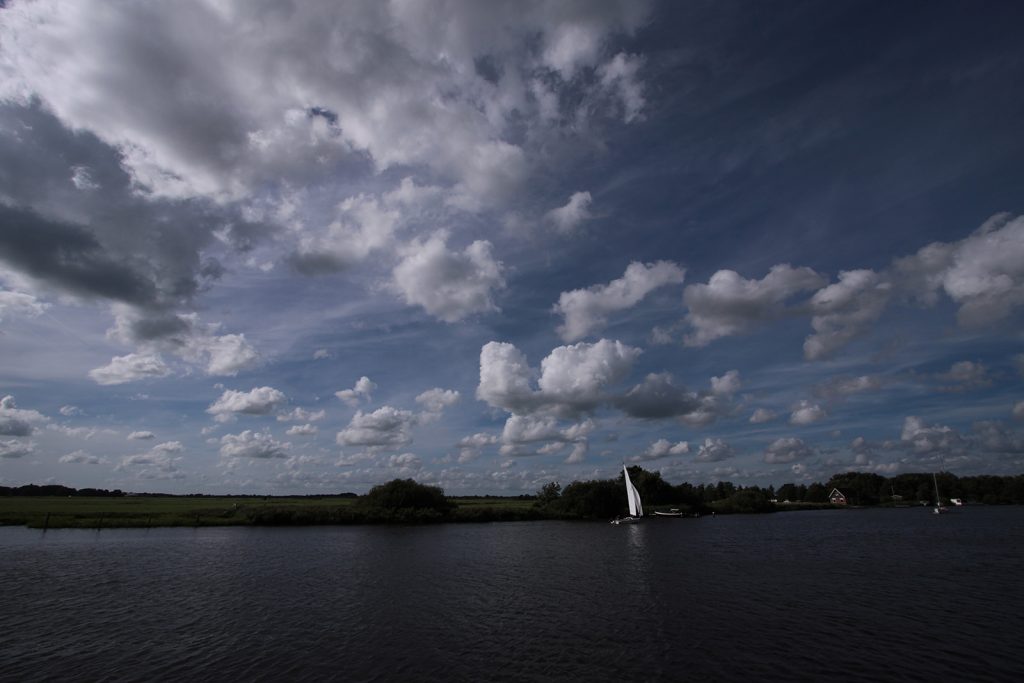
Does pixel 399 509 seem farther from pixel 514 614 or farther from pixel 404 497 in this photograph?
pixel 514 614

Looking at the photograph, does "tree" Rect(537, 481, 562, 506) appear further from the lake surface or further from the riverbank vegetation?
the lake surface

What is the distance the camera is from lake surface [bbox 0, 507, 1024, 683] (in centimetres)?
2638

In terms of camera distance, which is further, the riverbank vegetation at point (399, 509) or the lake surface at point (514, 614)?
the riverbank vegetation at point (399, 509)

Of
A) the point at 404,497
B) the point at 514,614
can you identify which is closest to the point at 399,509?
the point at 404,497

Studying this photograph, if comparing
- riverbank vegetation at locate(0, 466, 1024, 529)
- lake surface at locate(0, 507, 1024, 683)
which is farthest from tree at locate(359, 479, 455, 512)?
lake surface at locate(0, 507, 1024, 683)

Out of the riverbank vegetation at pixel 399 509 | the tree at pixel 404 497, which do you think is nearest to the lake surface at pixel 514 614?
the riverbank vegetation at pixel 399 509

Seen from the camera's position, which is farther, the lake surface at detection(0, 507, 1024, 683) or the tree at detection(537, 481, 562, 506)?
the tree at detection(537, 481, 562, 506)

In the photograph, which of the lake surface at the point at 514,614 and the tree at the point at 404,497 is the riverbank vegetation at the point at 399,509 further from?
the lake surface at the point at 514,614

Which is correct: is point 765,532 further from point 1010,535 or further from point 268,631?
point 268,631

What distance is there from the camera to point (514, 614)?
122 feet

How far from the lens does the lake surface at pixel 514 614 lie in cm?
2638

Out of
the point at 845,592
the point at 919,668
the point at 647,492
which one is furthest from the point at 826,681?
the point at 647,492

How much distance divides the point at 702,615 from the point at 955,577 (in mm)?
30513

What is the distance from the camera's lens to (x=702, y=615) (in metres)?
36.1
